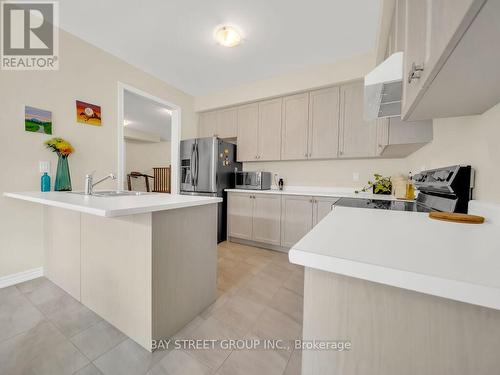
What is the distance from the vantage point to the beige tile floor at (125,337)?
42.1 inches

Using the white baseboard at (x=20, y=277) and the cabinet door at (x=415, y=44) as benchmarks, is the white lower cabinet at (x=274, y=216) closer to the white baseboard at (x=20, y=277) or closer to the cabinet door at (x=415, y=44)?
the cabinet door at (x=415, y=44)

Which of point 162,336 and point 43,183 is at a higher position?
point 43,183

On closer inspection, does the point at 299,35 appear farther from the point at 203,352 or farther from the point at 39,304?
the point at 39,304

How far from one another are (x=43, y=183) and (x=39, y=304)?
1.06m

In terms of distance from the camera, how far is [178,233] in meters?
1.27

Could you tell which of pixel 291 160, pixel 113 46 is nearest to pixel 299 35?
pixel 291 160

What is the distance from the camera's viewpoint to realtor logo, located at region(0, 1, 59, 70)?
1.83 meters

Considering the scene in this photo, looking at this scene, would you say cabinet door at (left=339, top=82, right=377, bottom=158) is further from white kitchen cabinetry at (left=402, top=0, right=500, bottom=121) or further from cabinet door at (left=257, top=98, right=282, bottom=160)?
white kitchen cabinetry at (left=402, top=0, right=500, bottom=121)

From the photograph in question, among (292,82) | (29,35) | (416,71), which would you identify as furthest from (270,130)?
(29,35)

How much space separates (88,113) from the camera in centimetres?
229

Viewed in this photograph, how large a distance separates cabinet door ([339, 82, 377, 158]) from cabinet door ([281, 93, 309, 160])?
1.59 feet

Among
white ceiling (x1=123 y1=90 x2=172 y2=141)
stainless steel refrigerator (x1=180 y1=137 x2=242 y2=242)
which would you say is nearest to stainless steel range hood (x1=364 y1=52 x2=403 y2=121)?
stainless steel refrigerator (x1=180 y1=137 x2=242 y2=242)

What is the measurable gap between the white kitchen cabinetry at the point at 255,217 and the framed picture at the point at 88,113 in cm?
197

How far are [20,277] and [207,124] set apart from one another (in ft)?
10.3
